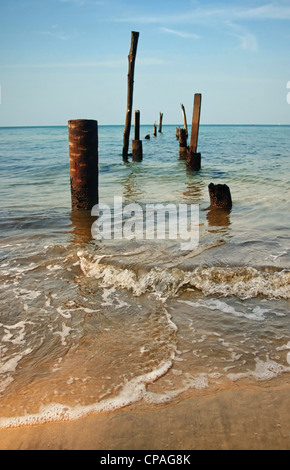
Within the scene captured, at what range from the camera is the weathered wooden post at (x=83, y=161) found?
5.68m

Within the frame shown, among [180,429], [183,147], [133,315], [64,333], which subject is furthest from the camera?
[183,147]

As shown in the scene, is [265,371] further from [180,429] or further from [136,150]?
[136,150]

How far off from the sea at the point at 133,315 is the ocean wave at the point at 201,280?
0.01 meters

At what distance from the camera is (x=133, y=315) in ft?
10.0

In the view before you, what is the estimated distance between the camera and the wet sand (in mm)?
1745

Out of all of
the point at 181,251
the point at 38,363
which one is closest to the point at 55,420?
the point at 38,363

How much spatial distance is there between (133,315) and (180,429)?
129cm

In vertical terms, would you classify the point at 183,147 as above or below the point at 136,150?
above

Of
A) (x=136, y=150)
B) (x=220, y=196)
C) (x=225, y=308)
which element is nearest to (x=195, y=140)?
(x=136, y=150)

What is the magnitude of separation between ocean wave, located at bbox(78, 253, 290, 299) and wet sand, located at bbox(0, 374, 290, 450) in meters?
1.46

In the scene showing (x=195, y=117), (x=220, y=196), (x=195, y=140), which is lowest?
(x=220, y=196)

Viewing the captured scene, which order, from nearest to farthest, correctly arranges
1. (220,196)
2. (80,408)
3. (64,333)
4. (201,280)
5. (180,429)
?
(180,429) < (80,408) < (64,333) < (201,280) < (220,196)

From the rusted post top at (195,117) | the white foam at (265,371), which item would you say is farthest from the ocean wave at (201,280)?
the rusted post top at (195,117)
